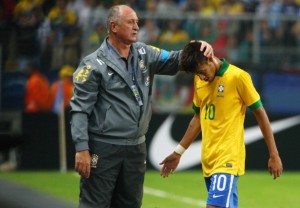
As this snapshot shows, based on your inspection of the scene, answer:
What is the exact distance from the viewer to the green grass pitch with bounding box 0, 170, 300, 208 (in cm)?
1312

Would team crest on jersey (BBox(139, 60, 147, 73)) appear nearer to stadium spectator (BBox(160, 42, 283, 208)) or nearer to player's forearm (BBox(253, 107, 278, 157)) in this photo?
stadium spectator (BBox(160, 42, 283, 208))

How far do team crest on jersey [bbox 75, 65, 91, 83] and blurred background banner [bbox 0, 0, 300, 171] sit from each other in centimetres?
921

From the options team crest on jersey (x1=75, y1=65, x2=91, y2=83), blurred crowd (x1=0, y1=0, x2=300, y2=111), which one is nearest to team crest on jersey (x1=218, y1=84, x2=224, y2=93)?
team crest on jersey (x1=75, y1=65, x2=91, y2=83)

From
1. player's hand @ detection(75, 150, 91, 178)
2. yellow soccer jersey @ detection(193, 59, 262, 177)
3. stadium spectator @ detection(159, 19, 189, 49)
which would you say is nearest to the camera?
player's hand @ detection(75, 150, 91, 178)

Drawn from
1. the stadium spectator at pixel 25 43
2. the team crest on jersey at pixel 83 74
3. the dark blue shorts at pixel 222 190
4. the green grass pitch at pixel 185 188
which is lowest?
the green grass pitch at pixel 185 188

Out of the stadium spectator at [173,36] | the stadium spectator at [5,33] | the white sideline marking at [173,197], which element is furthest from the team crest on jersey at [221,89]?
the stadium spectator at [5,33]

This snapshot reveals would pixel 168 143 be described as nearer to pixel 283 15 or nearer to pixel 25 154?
pixel 25 154

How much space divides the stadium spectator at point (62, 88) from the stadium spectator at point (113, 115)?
31.7 feet

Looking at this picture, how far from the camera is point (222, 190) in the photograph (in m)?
7.55

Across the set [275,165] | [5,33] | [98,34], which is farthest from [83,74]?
[5,33]

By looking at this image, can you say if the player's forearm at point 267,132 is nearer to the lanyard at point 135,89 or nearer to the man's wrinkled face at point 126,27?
the lanyard at point 135,89

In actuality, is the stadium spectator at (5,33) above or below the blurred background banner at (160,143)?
above

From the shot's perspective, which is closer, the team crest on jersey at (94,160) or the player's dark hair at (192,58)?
the player's dark hair at (192,58)

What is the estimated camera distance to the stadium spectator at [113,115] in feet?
24.8
